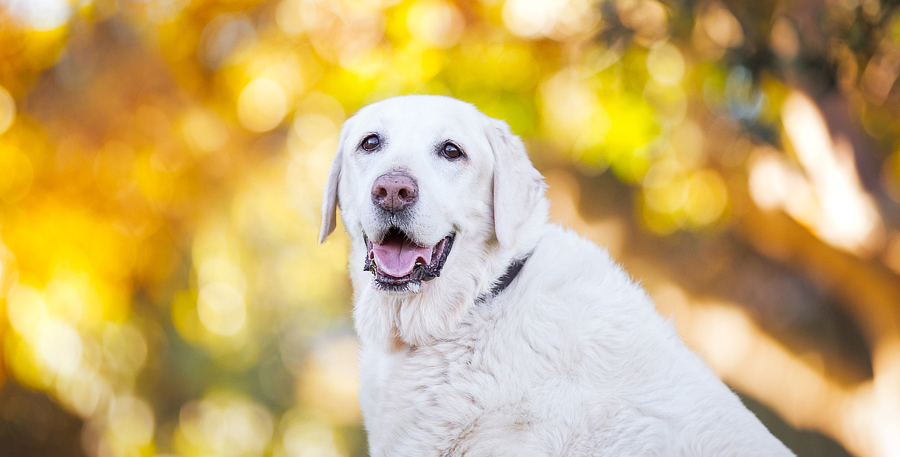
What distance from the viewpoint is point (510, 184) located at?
7.80 ft

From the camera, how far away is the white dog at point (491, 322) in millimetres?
1919

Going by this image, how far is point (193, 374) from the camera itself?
688cm

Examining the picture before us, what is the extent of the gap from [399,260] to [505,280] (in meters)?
0.46

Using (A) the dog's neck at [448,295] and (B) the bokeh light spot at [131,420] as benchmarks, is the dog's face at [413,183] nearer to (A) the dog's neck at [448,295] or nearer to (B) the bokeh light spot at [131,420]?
(A) the dog's neck at [448,295]

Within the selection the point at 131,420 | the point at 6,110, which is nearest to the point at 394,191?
the point at 6,110

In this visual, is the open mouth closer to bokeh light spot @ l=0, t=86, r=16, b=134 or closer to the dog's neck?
the dog's neck

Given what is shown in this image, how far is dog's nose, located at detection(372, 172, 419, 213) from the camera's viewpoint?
80.8 inches

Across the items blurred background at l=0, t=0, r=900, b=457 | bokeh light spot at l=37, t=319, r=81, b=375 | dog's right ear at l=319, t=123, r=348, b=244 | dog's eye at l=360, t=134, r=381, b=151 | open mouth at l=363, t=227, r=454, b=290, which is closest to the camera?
open mouth at l=363, t=227, r=454, b=290

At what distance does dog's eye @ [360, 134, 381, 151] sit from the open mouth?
1.48 feet

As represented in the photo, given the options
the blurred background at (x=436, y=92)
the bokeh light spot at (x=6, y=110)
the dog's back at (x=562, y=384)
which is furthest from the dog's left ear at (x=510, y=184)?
the bokeh light spot at (x=6, y=110)

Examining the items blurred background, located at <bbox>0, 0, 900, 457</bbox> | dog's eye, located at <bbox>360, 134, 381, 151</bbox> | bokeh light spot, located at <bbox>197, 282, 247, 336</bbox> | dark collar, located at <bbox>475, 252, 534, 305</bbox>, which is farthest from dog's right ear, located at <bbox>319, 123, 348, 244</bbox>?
bokeh light spot, located at <bbox>197, 282, 247, 336</bbox>

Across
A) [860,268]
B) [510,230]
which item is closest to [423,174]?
[510,230]

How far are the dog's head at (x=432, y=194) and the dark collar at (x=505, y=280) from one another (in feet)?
0.12

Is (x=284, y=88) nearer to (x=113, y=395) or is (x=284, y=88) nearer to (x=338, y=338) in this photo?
(x=338, y=338)
